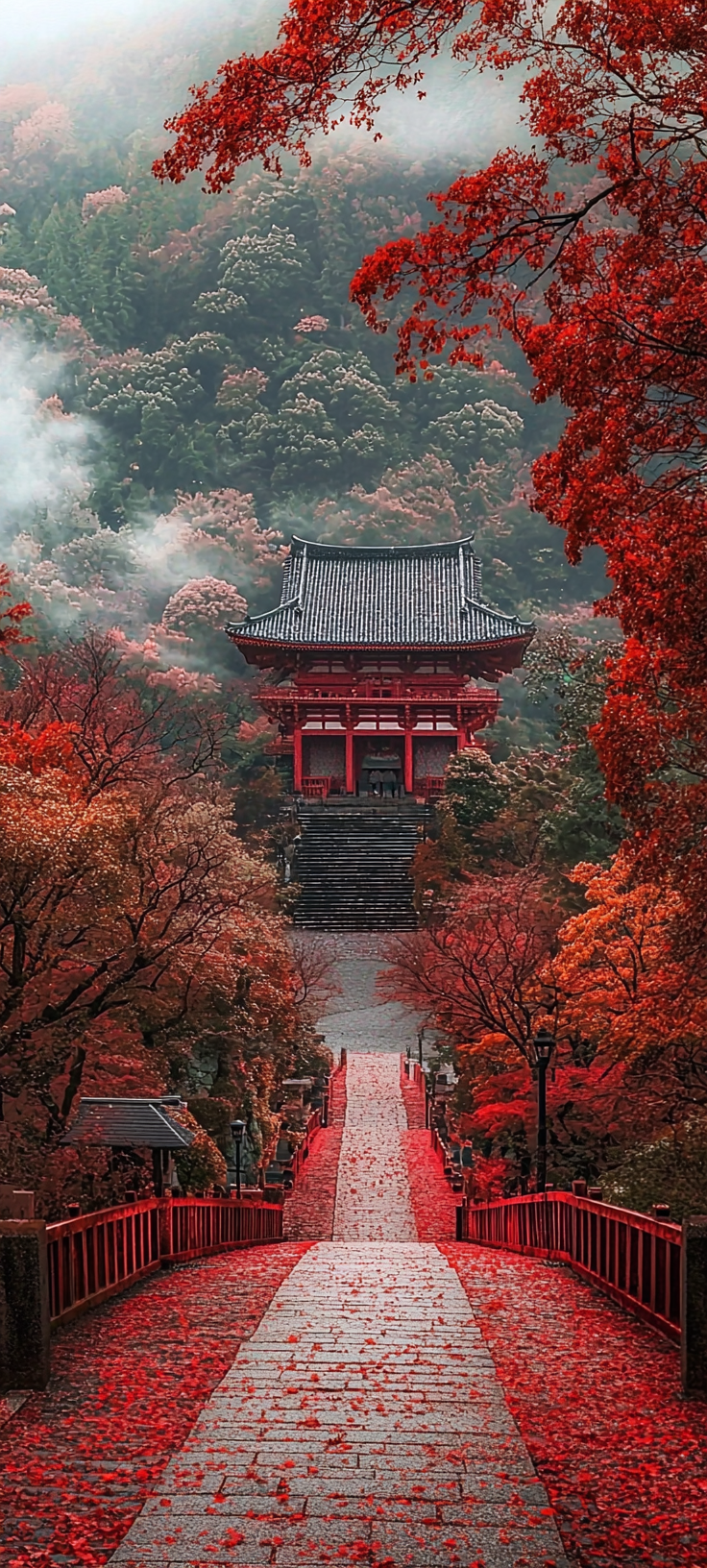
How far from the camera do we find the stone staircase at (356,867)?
118 feet

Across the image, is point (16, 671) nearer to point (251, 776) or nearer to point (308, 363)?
point (251, 776)

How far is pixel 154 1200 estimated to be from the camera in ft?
30.8

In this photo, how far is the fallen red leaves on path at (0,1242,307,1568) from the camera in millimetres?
3852

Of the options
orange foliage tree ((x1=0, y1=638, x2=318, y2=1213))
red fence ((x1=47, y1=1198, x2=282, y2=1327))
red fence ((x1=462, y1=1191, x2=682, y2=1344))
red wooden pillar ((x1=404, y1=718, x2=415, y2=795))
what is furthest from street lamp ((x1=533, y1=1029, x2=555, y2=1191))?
red wooden pillar ((x1=404, y1=718, x2=415, y2=795))

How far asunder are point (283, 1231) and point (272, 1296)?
8.93m

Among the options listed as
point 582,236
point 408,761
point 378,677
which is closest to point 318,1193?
point 582,236

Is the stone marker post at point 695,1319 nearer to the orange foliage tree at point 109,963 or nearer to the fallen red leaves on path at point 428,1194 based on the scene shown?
the orange foliage tree at point 109,963

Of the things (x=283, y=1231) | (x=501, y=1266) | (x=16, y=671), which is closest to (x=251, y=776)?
(x=16, y=671)

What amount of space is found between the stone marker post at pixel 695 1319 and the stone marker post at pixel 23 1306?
8.46 feet

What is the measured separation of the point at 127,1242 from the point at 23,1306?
297 centimetres

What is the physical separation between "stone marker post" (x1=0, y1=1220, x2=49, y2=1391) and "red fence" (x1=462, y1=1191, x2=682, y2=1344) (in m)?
2.75

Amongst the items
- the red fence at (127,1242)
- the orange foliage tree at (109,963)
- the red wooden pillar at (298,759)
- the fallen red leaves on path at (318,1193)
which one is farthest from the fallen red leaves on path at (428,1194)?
the red wooden pillar at (298,759)

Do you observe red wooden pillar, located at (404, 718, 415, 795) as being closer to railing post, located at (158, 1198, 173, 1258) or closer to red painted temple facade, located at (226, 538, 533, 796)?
red painted temple facade, located at (226, 538, 533, 796)

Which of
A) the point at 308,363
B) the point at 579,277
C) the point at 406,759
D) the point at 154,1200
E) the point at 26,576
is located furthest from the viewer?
the point at 308,363
